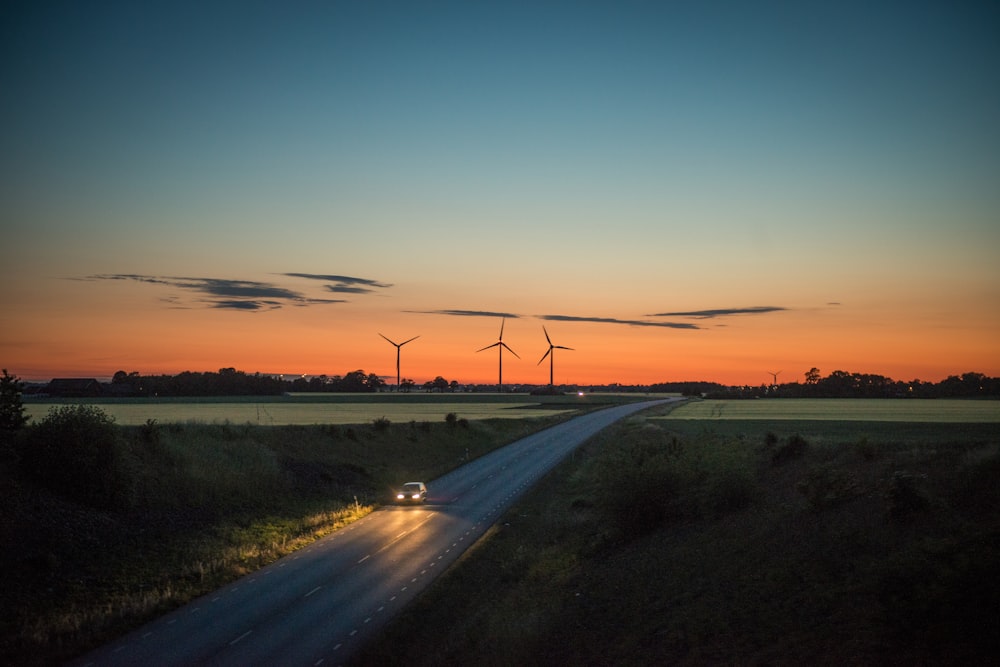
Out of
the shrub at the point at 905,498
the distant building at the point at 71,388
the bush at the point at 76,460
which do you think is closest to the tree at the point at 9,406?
the bush at the point at 76,460

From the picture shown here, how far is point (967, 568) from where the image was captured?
16.1 m

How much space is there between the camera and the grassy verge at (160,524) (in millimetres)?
23928

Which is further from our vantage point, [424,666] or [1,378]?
[1,378]

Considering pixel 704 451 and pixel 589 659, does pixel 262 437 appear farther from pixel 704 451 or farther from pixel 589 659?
pixel 589 659

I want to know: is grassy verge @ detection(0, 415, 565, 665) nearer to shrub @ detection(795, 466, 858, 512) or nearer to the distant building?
shrub @ detection(795, 466, 858, 512)

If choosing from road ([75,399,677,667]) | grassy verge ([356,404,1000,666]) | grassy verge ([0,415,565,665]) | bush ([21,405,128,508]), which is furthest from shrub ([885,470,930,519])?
bush ([21,405,128,508])

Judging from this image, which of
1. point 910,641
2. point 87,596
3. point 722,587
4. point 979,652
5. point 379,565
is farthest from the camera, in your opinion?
point 379,565

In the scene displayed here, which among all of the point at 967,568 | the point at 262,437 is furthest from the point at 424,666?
the point at 262,437

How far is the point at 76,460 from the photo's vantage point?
35094 mm

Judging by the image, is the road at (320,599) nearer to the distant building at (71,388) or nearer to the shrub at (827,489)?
the shrub at (827,489)

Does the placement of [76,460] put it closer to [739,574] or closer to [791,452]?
[739,574]

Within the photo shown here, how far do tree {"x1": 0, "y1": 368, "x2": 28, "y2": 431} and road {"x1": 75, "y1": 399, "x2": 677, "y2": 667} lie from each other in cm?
1633

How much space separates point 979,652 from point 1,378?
137ft

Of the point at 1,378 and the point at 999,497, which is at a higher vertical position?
the point at 1,378
